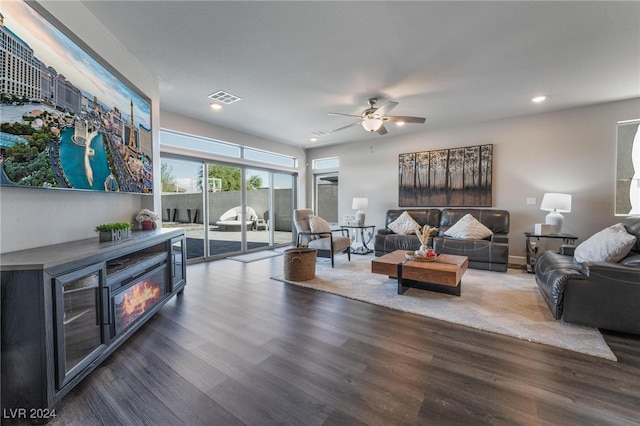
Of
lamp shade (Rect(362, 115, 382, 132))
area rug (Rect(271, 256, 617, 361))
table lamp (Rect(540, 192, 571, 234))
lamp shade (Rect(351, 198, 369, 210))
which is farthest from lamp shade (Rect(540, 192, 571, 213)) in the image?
lamp shade (Rect(351, 198, 369, 210))

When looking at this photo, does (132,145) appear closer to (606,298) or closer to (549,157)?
(606,298)

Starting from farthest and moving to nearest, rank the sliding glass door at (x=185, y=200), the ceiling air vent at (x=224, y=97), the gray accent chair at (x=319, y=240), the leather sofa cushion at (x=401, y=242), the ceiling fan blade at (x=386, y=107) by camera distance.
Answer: the leather sofa cushion at (x=401, y=242)
the gray accent chair at (x=319, y=240)
the sliding glass door at (x=185, y=200)
the ceiling air vent at (x=224, y=97)
the ceiling fan blade at (x=386, y=107)

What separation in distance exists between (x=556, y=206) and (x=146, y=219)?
18.9 ft

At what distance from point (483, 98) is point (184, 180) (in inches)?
205

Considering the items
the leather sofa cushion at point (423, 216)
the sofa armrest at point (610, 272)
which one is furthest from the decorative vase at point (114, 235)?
the leather sofa cushion at point (423, 216)

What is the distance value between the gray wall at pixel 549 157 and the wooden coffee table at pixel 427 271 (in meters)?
2.54

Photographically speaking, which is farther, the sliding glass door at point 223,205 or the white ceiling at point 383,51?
the sliding glass door at point 223,205

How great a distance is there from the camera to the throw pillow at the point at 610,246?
2.41 metres

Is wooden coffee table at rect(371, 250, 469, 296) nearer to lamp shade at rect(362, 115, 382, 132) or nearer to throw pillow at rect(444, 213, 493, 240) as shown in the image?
throw pillow at rect(444, 213, 493, 240)

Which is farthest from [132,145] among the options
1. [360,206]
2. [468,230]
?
[468,230]

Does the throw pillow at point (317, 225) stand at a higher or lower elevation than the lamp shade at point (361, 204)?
lower

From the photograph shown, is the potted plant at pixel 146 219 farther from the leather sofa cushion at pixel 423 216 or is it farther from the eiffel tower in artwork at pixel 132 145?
the leather sofa cushion at pixel 423 216

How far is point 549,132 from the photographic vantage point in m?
4.56

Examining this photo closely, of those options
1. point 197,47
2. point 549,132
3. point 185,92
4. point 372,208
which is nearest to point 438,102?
point 549,132
